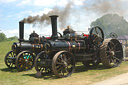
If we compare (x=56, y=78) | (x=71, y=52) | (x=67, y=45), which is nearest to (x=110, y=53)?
(x=71, y=52)

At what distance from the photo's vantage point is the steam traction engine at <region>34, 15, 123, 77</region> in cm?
835

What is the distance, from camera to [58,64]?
8.46 meters

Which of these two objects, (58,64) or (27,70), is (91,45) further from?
(27,70)

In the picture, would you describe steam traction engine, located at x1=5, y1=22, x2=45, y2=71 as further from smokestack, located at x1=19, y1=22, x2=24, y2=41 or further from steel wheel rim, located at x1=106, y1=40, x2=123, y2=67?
steel wheel rim, located at x1=106, y1=40, x2=123, y2=67

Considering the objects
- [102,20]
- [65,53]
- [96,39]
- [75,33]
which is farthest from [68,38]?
[102,20]

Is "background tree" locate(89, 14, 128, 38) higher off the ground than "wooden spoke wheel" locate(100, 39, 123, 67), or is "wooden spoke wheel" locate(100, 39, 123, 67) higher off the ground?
"background tree" locate(89, 14, 128, 38)

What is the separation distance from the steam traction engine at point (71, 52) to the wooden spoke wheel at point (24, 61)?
38.2 inches

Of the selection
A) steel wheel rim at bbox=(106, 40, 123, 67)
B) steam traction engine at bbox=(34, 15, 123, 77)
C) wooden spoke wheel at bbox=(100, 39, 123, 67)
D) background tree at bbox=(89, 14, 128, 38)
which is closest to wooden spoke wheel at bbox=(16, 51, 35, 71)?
steam traction engine at bbox=(34, 15, 123, 77)

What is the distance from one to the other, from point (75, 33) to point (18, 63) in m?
3.73

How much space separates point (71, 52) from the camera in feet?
31.2

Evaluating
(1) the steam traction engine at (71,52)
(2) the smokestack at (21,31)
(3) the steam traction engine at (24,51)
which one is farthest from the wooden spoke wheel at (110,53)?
(2) the smokestack at (21,31)

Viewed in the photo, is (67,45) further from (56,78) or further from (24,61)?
(24,61)

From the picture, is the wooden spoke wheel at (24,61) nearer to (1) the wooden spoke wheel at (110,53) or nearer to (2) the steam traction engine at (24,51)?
(2) the steam traction engine at (24,51)

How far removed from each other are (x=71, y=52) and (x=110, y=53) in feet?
8.38
